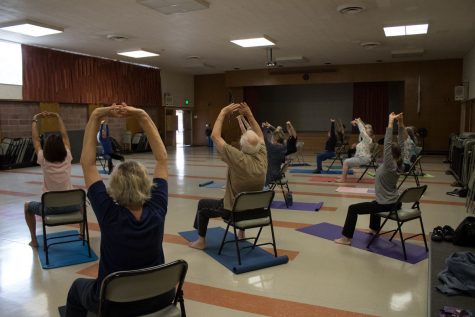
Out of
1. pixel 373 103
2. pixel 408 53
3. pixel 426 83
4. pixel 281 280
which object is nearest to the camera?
pixel 281 280

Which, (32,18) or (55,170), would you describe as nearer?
(55,170)

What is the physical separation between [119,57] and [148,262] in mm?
12854

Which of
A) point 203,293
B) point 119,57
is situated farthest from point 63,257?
point 119,57

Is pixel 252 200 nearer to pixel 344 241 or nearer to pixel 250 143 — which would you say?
pixel 250 143

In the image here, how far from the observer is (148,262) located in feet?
6.54

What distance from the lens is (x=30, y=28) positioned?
8922 millimetres

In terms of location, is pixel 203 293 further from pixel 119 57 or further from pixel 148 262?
pixel 119 57

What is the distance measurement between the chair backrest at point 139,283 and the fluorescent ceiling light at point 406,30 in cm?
893

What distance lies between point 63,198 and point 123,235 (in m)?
2.21

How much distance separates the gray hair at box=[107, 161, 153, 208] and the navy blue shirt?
3cm

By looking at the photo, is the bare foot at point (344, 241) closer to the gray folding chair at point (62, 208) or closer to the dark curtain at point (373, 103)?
the gray folding chair at point (62, 208)

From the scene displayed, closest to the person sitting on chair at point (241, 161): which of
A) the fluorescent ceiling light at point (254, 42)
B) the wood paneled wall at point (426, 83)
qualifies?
Result: the fluorescent ceiling light at point (254, 42)

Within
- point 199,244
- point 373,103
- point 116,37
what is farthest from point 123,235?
point 373,103

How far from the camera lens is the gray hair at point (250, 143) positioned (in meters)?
3.76
